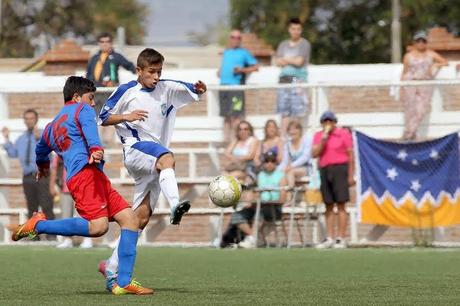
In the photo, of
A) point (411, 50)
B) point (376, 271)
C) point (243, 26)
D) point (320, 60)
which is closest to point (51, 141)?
point (376, 271)

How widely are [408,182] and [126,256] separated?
895 centimetres

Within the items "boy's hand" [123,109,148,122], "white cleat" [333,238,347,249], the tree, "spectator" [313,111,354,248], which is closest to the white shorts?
"boy's hand" [123,109,148,122]

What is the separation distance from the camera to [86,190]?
12656mm

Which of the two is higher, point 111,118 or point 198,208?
point 111,118

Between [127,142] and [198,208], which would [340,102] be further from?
[127,142]

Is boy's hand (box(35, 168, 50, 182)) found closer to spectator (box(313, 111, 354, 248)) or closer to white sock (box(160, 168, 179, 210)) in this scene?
white sock (box(160, 168, 179, 210))

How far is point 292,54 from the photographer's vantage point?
2270 centimetres

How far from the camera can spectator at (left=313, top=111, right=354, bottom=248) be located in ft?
68.1

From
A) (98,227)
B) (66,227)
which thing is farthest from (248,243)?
(98,227)

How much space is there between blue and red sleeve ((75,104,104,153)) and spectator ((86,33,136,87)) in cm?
984

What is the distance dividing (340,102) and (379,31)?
36.8m

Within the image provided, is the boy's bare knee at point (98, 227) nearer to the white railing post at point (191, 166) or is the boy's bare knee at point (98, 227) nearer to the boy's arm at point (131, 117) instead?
the boy's arm at point (131, 117)

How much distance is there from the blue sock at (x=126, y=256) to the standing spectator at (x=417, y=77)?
30.1 ft

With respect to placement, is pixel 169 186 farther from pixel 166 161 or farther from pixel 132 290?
pixel 132 290
